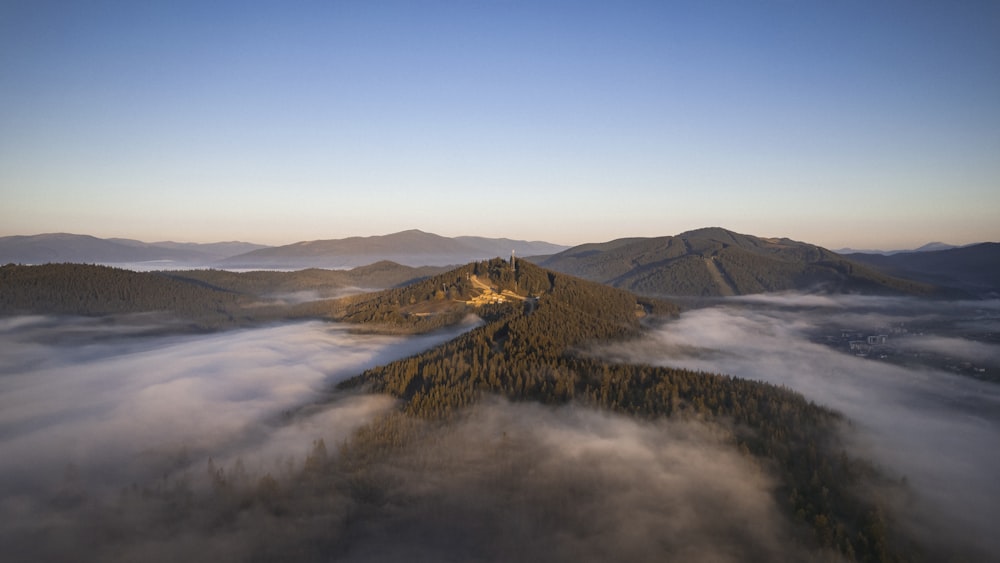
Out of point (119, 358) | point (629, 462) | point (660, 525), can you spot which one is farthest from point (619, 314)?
point (119, 358)

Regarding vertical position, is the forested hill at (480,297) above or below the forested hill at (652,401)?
above

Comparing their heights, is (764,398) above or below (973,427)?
above

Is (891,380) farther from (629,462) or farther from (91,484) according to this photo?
(91,484)

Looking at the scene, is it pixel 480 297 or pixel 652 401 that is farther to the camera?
pixel 480 297

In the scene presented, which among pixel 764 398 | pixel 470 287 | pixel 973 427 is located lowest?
pixel 973 427

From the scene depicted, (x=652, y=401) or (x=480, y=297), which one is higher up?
(x=480, y=297)

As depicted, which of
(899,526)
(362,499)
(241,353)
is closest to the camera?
(899,526)

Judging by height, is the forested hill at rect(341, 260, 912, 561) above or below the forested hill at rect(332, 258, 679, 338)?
below

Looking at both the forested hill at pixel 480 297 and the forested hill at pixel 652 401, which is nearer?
the forested hill at pixel 652 401
